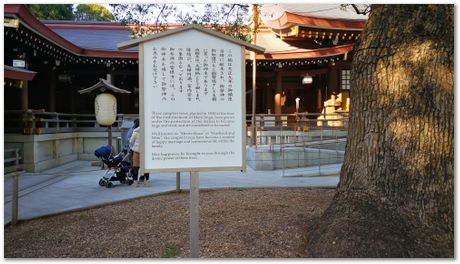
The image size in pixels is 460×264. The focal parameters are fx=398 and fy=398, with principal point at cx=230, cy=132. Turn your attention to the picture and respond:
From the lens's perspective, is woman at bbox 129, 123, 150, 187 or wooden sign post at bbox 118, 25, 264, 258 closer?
wooden sign post at bbox 118, 25, 264, 258

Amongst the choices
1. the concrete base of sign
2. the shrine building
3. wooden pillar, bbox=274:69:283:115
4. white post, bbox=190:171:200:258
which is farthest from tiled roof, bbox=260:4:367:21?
white post, bbox=190:171:200:258

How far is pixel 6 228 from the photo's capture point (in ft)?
16.1

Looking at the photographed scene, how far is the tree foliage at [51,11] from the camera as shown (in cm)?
2537

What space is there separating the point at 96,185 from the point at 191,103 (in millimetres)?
5534

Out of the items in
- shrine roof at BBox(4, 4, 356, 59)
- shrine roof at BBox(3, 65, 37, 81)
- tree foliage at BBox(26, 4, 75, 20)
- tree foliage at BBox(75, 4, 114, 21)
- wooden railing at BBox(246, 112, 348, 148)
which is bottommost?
wooden railing at BBox(246, 112, 348, 148)

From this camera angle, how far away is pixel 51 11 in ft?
89.1

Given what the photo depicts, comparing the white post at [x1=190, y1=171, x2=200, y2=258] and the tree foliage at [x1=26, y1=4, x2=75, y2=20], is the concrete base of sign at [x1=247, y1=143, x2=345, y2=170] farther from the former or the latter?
the tree foliage at [x1=26, y1=4, x2=75, y2=20]

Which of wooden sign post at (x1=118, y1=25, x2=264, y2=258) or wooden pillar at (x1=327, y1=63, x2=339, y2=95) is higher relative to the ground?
wooden pillar at (x1=327, y1=63, x2=339, y2=95)

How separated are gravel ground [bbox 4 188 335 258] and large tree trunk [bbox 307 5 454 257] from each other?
544 mm

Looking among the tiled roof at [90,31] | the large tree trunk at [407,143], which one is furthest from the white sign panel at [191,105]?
the tiled roof at [90,31]

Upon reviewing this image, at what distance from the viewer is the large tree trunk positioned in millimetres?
3695

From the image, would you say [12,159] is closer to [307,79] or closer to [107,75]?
[107,75]

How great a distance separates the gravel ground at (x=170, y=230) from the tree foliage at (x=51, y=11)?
907 inches

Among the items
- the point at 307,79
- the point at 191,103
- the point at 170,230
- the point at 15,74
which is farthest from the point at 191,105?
the point at 307,79
